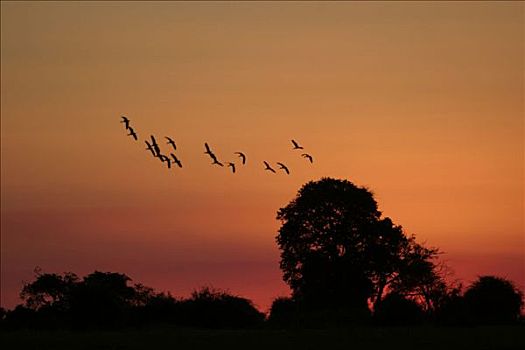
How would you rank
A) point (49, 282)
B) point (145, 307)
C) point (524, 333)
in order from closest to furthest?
point (524, 333), point (145, 307), point (49, 282)

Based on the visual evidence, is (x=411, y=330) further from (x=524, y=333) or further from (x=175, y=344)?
(x=175, y=344)

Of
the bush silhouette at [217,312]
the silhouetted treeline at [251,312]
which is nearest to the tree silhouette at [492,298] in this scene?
the silhouetted treeline at [251,312]

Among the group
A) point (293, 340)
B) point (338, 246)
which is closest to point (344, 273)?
point (338, 246)

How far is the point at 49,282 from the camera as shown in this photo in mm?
115688

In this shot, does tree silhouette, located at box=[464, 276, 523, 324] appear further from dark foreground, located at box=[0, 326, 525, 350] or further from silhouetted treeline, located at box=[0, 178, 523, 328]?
dark foreground, located at box=[0, 326, 525, 350]

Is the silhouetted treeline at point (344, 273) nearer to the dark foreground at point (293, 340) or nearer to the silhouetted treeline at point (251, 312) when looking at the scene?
the silhouetted treeline at point (251, 312)

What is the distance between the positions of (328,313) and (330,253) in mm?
17936

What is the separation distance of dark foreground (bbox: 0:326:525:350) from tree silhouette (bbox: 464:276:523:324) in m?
28.7

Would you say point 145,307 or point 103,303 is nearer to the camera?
point 103,303

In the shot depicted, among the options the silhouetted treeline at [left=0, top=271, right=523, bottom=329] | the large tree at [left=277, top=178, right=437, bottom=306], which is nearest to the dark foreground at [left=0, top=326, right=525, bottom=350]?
the silhouetted treeline at [left=0, top=271, right=523, bottom=329]

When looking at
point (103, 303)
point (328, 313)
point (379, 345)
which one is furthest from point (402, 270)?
point (379, 345)

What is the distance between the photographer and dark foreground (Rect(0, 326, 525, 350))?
56.8 m

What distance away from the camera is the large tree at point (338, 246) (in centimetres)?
10156

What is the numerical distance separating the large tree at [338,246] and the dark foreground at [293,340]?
110 ft
